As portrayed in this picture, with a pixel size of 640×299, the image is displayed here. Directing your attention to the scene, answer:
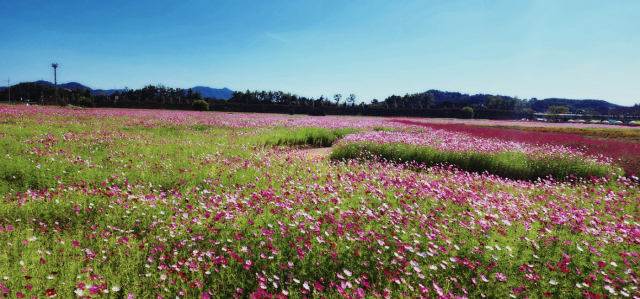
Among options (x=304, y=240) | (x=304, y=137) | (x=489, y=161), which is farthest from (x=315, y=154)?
(x=304, y=240)

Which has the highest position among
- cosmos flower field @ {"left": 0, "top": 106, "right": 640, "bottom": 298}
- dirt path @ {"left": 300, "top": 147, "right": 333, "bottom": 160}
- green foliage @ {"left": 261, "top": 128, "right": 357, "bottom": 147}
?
green foliage @ {"left": 261, "top": 128, "right": 357, "bottom": 147}

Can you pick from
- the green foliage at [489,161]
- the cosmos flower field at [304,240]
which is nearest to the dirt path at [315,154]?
the green foliage at [489,161]

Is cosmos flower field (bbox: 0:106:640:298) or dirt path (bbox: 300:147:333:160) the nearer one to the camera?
cosmos flower field (bbox: 0:106:640:298)

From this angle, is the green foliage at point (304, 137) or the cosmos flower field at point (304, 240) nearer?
the cosmos flower field at point (304, 240)

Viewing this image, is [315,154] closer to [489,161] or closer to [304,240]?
[489,161]

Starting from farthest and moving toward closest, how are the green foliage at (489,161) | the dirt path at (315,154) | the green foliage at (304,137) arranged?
the green foliage at (304,137) → the dirt path at (315,154) → the green foliage at (489,161)

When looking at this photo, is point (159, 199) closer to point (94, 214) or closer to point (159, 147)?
point (94, 214)

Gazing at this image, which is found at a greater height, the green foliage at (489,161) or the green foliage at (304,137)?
the green foliage at (304,137)

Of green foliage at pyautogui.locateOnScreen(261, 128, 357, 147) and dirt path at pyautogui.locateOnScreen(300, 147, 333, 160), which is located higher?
green foliage at pyautogui.locateOnScreen(261, 128, 357, 147)

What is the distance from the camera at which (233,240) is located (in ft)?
12.0

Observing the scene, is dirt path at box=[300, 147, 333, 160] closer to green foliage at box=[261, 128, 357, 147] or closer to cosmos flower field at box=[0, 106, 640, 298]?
green foliage at box=[261, 128, 357, 147]

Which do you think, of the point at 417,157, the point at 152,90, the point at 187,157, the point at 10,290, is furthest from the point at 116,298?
the point at 152,90

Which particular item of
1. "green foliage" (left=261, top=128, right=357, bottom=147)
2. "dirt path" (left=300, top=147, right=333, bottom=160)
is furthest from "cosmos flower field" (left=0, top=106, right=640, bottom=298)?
"green foliage" (left=261, top=128, right=357, bottom=147)

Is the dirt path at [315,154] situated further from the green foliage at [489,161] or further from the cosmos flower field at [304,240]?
the cosmos flower field at [304,240]
